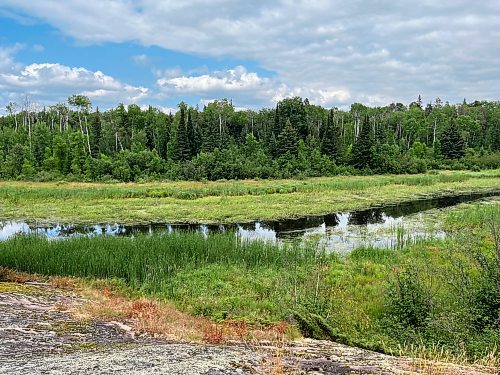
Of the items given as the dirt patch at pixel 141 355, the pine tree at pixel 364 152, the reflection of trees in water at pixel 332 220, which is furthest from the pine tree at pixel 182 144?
the dirt patch at pixel 141 355

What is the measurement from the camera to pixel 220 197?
40344mm

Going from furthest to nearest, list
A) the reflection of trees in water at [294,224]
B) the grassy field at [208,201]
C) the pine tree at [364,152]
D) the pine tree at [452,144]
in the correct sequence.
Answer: the pine tree at [452,144]
the pine tree at [364,152]
the grassy field at [208,201]
the reflection of trees in water at [294,224]

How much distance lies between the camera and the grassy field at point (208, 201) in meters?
32.2

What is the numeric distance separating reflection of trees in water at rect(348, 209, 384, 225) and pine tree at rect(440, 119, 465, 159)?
46326mm

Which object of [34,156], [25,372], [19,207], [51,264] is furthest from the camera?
[34,156]

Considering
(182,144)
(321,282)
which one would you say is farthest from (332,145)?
(321,282)

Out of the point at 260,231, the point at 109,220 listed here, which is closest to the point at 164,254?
the point at 260,231

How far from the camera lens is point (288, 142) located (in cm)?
6638

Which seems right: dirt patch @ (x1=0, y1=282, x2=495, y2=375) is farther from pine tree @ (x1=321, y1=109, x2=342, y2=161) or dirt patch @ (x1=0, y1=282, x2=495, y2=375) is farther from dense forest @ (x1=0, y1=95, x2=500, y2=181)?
pine tree @ (x1=321, y1=109, x2=342, y2=161)

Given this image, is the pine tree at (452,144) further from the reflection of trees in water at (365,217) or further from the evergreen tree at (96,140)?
the evergreen tree at (96,140)

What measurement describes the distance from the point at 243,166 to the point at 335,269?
Answer: 144 feet

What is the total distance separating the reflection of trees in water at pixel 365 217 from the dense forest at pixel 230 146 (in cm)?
2542

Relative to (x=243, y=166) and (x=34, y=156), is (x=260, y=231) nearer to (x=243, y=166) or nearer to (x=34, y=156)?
(x=243, y=166)

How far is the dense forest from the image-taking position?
59344 millimetres
